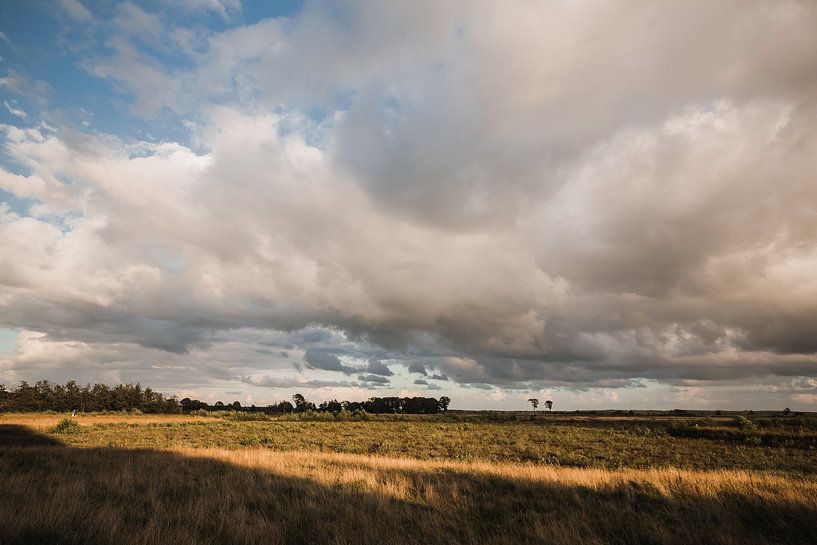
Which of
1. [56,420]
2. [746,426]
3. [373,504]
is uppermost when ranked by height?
[746,426]

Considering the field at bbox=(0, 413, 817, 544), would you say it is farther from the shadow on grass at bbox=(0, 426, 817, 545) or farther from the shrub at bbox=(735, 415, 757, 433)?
the shrub at bbox=(735, 415, 757, 433)

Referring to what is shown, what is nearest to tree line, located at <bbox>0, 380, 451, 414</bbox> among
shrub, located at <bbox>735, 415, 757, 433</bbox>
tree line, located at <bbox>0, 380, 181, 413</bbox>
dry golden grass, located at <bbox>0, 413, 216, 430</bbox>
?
tree line, located at <bbox>0, 380, 181, 413</bbox>

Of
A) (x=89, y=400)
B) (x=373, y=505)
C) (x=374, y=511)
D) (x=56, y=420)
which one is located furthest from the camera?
(x=89, y=400)

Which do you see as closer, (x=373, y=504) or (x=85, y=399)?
(x=373, y=504)

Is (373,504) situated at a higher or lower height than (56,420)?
higher

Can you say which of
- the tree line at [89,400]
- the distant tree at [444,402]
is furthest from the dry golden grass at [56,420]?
the distant tree at [444,402]

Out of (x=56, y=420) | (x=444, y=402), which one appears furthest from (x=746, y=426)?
(x=444, y=402)

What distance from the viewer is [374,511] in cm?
895

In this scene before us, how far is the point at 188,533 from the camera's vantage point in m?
6.80

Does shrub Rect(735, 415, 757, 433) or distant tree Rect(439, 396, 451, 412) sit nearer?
shrub Rect(735, 415, 757, 433)

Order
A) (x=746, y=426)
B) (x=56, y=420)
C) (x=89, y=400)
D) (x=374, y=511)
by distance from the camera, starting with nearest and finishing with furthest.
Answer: (x=374, y=511)
(x=746, y=426)
(x=56, y=420)
(x=89, y=400)

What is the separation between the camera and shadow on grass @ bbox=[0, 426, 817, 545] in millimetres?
7029

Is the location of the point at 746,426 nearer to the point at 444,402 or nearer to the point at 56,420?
the point at 56,420

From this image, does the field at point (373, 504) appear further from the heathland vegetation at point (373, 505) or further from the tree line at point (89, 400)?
the tree line at point (89, 400)
